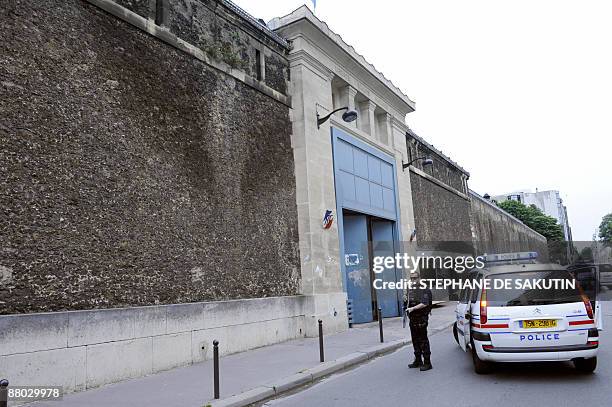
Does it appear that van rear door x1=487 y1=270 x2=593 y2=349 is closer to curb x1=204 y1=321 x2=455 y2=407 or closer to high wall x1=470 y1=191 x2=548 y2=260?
curb x1=204 y1=321 x2=455 y2=407

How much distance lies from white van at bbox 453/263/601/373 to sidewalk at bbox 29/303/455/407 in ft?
9.79

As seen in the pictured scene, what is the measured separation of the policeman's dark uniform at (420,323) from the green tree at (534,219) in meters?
63.6

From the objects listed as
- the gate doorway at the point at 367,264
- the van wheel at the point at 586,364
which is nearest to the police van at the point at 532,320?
the van wheel at the point at 586,364

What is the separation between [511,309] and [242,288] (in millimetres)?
6458

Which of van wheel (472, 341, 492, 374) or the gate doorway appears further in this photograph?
the gate doorway

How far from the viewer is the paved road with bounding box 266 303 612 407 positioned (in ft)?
19.4

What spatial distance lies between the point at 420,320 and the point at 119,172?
6083 mm

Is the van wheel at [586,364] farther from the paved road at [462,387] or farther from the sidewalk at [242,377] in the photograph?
the sidewalk at [242,377]

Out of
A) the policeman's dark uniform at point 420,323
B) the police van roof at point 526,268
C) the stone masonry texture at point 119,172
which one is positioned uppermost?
the stone masonry texture at point 119,172

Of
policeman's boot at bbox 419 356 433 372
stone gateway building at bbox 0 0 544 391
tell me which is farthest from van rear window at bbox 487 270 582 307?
stone gateway building at bbox 0 0 544 391

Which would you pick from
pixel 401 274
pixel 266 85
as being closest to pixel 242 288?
pixel 266 85

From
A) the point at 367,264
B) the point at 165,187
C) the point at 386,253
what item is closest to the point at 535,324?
the point at 165,187

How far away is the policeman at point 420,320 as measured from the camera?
8.16 metres

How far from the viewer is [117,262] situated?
8.55m
